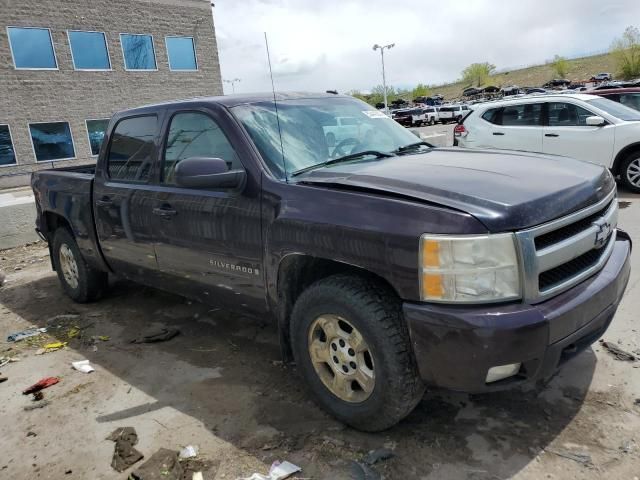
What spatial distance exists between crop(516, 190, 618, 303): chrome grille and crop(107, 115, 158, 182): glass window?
2872 millimetres

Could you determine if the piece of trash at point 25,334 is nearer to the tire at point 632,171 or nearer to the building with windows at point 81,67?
the tire at point 632,171

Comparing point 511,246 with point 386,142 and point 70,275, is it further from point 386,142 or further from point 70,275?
point 70,275

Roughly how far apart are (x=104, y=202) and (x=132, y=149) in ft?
1.79

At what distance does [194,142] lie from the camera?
3.64 meters

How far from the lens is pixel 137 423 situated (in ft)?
10.3

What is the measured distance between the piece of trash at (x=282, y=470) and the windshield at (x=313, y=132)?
157 centimetres

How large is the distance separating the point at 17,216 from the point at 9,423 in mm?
5624

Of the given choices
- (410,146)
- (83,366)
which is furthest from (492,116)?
(83,366)

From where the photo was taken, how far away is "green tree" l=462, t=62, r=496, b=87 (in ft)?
346

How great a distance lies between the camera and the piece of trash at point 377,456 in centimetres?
258

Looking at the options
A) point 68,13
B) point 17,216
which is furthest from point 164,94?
point 17,216

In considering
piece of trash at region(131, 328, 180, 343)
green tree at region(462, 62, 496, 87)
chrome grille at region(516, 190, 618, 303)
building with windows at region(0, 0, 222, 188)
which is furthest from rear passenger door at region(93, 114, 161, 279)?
green tree at region(462, 62, 496, 87)

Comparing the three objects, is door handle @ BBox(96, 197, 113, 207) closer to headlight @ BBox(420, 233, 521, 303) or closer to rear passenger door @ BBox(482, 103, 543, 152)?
headlight @ BBox(420, 233, 521, 303)

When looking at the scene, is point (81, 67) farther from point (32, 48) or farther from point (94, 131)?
point (94, 131)
